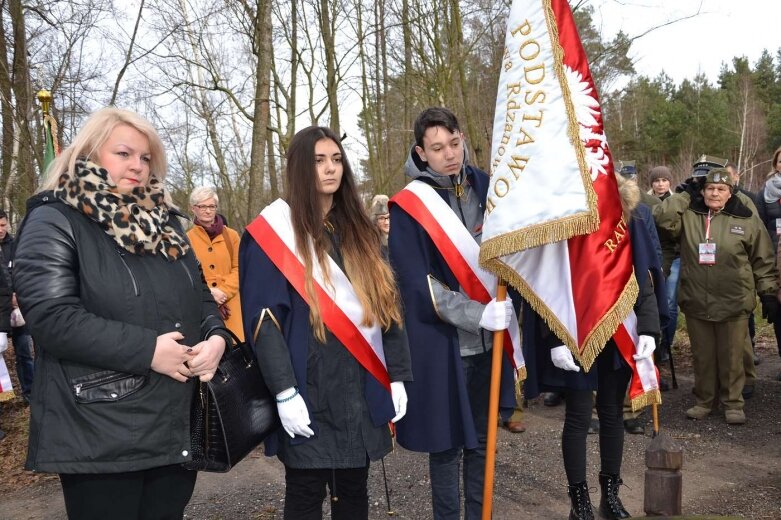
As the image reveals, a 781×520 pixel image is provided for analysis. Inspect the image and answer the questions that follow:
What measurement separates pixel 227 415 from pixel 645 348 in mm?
2135

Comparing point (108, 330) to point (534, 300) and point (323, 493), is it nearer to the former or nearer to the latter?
point (323, 493)

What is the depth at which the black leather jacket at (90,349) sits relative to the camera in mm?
1991

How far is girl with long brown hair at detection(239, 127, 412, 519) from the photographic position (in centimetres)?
251

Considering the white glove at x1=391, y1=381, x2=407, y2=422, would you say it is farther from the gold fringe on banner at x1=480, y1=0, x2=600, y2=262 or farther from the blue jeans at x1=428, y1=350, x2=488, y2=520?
the gold fringe on banner at x1=480, y1=0, x2=600, y2=262

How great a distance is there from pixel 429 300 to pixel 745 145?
125ft

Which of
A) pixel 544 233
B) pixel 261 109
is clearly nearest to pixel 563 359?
pixel 544 233

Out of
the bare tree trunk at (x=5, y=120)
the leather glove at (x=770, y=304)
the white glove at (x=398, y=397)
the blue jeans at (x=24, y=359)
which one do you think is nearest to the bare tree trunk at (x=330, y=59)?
the bare tree trunk at (x=5, y=120)

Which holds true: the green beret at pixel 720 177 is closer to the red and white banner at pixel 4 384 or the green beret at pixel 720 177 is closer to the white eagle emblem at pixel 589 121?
the white eagle emblem at pixel 589 121

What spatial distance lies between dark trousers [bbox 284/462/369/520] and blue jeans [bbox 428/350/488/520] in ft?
1.43

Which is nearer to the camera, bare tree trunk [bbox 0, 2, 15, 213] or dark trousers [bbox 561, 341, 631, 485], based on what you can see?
dark trousers [bbox 561, 341, 631, 485]

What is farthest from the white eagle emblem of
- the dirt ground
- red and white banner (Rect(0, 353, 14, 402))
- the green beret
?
red and white banner (Rect(0, 353, 14, 402))

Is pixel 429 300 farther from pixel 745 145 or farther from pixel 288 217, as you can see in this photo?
pixel 745 145

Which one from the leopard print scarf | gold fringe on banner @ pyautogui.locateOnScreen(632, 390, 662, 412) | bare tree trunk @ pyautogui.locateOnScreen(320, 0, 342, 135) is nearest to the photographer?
the leopard print scarf

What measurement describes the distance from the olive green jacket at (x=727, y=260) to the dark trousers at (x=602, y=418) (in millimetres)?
2352
